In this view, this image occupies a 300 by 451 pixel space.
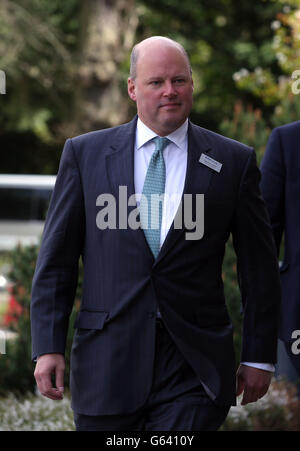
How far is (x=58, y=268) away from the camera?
3389 mm

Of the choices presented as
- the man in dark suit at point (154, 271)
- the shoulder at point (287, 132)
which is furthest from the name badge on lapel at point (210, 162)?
the shoulder at point (287, 132)

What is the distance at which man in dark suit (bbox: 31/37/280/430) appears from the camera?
3271 mm

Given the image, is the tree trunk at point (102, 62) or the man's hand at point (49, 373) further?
the tree trunk at point (102, 62)

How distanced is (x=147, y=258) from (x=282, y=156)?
1.21 meters

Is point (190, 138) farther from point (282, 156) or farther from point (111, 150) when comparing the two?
point (282, 156)

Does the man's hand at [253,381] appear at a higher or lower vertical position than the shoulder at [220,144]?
lower

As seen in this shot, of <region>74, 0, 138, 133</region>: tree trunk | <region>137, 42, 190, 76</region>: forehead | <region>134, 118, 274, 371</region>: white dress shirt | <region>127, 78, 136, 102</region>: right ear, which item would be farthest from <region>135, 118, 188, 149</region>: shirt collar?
<region>74, 0, 138, 133</region>: tree trunk

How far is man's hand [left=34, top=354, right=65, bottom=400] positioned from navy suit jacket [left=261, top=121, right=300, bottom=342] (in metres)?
1.25

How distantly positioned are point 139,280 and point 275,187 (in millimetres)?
1141

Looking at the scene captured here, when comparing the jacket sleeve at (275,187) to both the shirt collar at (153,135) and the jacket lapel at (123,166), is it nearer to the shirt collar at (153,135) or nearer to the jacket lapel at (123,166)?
the shirt collar at (153,135)

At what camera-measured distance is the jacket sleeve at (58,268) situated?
3.34 meters

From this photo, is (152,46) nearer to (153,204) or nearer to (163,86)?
(163,86)
